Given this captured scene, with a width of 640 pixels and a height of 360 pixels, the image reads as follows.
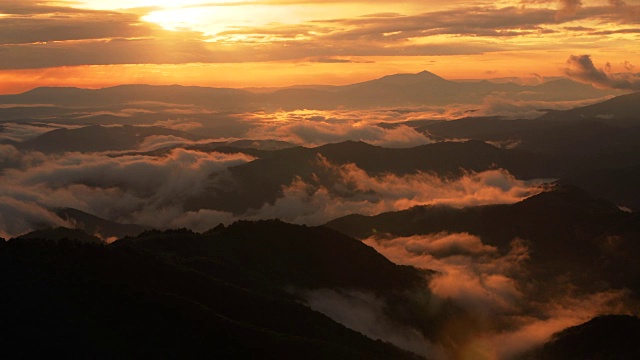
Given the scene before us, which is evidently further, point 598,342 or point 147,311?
point 598,342

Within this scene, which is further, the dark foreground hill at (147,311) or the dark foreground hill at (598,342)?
the dark foreground hill at (598,342)

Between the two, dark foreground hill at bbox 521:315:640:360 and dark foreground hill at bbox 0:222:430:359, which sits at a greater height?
dark foreground hill at bbox 0:222:430:359

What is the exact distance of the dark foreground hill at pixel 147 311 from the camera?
293ft

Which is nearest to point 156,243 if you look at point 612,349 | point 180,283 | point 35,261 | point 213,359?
point 180,283

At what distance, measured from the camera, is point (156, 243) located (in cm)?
15762

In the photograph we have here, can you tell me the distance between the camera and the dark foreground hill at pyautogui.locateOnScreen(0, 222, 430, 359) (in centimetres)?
8938

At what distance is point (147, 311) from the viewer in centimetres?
9756

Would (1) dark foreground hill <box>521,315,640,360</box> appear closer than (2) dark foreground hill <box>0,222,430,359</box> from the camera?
No

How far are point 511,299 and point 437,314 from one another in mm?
43381

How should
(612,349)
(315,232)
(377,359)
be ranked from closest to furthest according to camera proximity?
(377,359), (612,349), (315,232)

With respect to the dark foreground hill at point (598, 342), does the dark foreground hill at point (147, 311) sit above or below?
above

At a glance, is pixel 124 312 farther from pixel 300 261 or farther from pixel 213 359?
pixel 300 261

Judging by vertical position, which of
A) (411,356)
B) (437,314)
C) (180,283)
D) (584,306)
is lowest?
(584,306)

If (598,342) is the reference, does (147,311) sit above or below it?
above
